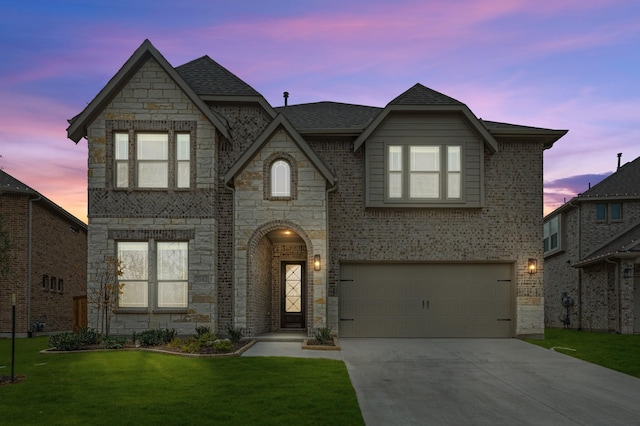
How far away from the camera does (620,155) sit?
35.4m

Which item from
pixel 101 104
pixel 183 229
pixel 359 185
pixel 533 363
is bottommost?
pixel 533 363

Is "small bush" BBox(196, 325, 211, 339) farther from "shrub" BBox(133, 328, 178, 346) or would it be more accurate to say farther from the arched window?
the arched window

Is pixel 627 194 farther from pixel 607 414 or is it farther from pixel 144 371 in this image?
pixel 144 371

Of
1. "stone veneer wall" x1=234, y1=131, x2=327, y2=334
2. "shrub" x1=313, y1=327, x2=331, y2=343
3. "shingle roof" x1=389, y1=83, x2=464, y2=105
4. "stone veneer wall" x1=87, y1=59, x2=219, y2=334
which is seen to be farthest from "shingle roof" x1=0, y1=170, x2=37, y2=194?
"shingle roof" x1=389, y1=83, x2=464, y2=105

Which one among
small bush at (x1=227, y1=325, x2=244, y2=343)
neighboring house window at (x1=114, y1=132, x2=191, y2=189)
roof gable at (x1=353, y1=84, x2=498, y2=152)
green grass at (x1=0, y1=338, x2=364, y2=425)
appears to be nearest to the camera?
green grass at (x1=0, y1=338, x2=364, y2=425)

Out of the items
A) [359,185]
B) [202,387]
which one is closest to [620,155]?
[359,185]

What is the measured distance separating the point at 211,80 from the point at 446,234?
9.38 m

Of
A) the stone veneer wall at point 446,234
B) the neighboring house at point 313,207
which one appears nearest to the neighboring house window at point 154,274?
the neighboring house at point 313,207

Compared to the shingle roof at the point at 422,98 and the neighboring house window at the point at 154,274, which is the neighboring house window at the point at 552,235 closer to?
the shingle roof at the point at 422,98

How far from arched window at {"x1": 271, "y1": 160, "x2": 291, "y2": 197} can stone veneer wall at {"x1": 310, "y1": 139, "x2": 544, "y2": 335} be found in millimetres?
1915

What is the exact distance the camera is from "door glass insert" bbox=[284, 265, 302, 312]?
78.5 feet

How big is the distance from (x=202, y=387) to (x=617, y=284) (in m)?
19.7

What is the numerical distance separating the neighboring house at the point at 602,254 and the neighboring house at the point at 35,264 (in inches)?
792

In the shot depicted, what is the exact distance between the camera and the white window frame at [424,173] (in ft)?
70.5
